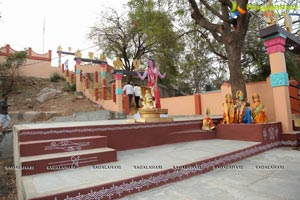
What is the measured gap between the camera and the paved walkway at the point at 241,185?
7.75ft

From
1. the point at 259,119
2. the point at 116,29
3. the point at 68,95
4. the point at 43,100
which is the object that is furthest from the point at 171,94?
the point at 259,119

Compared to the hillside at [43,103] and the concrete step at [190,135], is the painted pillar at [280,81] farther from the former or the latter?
the hillside at [43,103]

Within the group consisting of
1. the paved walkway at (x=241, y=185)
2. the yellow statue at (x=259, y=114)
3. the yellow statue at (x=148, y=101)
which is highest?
the yellow statue at (x=148, y=101)

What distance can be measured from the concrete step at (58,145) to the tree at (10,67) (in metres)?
13.5

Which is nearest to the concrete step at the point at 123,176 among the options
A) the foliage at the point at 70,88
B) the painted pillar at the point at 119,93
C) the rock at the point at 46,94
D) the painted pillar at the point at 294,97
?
the painted pillar at the point at 294,97

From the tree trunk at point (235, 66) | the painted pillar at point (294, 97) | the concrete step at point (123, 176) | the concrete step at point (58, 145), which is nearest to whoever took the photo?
the concrete step at point (123, 176)

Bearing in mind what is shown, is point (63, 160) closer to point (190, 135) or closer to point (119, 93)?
point (190, 135)

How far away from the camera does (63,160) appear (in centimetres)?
296

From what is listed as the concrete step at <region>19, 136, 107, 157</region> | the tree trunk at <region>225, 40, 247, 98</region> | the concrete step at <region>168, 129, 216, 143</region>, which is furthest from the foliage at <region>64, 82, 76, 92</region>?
the concrete step at <region>19, 136, 107, 157</region>

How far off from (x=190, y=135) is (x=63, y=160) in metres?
3.43

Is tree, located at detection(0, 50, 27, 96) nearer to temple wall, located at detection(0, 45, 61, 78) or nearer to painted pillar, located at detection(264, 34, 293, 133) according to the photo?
temple wall, located at detection(0, 45, 61, 78)

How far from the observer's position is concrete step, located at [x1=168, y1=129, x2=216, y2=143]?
5.22 meters

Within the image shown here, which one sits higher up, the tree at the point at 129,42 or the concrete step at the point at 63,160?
the tree at the point at 129,42

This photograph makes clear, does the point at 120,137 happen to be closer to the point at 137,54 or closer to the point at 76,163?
the point at 76,163
